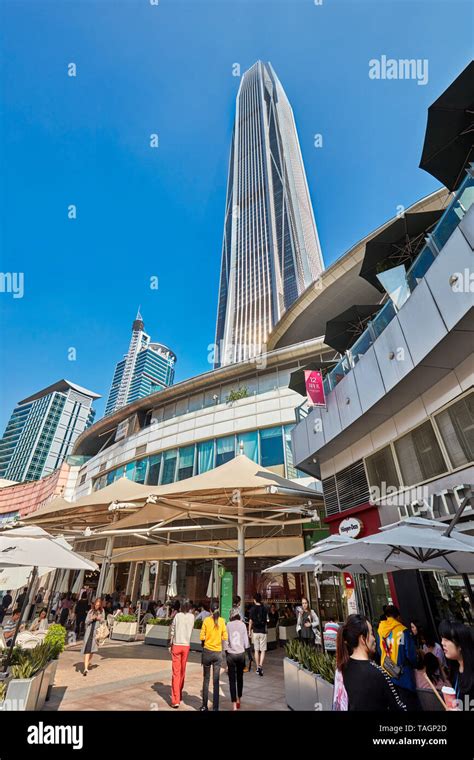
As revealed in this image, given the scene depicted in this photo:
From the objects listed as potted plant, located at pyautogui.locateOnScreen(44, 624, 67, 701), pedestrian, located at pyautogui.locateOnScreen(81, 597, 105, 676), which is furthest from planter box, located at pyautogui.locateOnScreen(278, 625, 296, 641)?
potted plant, located at pyautogui.locateOnScreen(44, 624, 67, 701)

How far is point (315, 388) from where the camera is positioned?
12.0m

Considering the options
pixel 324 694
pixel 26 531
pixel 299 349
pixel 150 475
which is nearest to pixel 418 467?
pixel 324 694

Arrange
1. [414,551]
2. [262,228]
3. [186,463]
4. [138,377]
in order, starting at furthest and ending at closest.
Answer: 1. [138,377]
2. [262,228]
3. [186,463]
4. [414,551]

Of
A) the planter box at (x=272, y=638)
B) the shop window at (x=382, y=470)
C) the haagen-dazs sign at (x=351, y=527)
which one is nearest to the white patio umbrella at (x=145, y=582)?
the planter box at (x=272, y=638)

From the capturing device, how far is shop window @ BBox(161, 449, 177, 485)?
833 inches

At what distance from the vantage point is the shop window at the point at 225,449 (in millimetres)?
19453

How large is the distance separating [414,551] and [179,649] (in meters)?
4.23

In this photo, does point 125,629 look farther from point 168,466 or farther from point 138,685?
point 168,466

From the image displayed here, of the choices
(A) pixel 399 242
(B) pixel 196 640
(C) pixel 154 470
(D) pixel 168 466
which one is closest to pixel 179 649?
(B) pixel 196 640

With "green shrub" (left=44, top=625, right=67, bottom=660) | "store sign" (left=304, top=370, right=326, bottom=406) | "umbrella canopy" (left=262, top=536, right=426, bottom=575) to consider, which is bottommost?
"green shrub" (left=44, top=625, right=67, bottom=660)

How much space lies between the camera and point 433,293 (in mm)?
7129

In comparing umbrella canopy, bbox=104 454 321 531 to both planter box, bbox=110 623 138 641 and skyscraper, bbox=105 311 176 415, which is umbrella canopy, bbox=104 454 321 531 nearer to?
planter box, bbox=110 623 138 641

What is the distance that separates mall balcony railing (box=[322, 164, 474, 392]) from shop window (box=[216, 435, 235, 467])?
9.18 m
